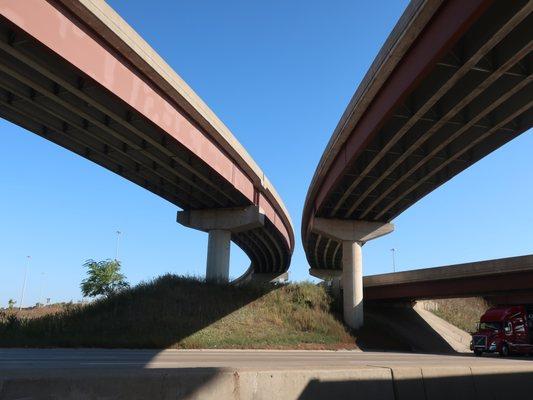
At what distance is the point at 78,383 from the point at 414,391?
14.4ft

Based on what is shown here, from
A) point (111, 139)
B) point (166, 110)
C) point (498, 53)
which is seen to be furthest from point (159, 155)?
point (498, 53)

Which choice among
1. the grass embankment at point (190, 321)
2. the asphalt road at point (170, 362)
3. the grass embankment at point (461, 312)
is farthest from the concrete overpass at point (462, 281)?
the asphalt road at point (170, 362)

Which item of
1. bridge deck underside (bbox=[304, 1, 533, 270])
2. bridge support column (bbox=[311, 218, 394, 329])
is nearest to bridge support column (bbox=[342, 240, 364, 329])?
bridge support column (bbox=[311, 218, 394, 329])

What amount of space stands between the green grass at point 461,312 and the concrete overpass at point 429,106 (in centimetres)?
1371

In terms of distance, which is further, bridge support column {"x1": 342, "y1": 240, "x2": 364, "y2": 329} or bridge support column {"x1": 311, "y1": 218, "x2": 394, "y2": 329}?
bridge support column {"x1": 311, "y1": 218, "x2": 394, "y2": 329}

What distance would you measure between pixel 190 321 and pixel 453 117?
1881 centimetres

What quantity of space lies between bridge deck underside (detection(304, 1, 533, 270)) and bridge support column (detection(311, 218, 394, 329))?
401cm

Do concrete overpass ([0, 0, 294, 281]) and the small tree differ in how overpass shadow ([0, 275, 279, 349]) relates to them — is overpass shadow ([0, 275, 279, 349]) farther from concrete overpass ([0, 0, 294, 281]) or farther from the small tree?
the small tree

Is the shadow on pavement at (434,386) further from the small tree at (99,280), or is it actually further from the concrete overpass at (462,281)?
the small tree at (99,280)

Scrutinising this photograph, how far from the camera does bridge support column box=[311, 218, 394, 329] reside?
125 feet

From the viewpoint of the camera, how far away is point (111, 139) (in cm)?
2508

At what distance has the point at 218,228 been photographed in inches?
1528

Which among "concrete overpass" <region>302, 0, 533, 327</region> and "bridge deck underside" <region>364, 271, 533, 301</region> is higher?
"concrete overpass" <region>302, 0, 533, 327</region>

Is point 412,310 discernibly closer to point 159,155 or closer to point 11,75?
point 159,155
